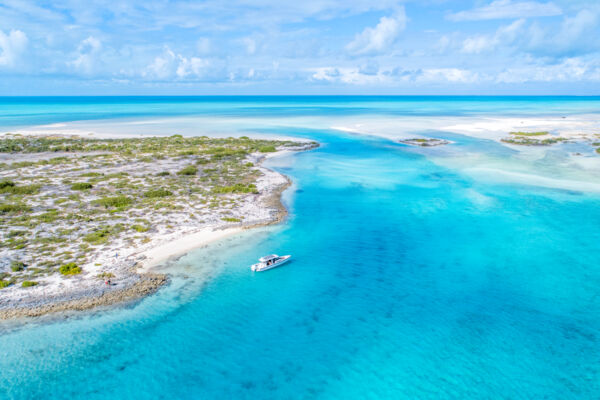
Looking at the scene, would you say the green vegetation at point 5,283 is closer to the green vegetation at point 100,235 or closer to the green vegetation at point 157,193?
the green vegetation at point 100,235

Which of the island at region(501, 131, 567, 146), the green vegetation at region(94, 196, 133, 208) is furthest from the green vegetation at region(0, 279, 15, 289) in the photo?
the island at region(501, 131, 567, 146)

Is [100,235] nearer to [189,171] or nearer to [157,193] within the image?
Answer: [157,193]

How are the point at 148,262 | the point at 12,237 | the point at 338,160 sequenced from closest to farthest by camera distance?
the point at 148,262 → the point at 12,237 → the point at 338,160

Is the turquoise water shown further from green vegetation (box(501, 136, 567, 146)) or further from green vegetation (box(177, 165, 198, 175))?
green vegetation (box(501, 136, 567, 146))

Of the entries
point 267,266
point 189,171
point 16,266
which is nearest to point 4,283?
point 16,266

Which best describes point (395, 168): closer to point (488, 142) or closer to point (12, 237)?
point (488, 142)

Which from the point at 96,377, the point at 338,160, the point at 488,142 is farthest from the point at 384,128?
the point at 96,377

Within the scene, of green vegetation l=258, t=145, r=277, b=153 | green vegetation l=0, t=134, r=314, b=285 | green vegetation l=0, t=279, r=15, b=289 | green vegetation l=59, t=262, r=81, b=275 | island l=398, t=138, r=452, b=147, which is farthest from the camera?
island l=398, t=138, r=452, b=147
